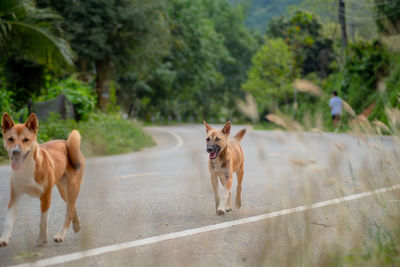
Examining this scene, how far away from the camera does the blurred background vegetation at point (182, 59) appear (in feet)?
52.2

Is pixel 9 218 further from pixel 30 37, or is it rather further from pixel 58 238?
pixel 30 37

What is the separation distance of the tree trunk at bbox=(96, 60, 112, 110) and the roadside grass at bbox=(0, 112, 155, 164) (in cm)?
683

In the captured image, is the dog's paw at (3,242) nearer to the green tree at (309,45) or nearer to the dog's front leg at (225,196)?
the dog's front leg at (225,196)

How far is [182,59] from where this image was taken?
52.0 metres

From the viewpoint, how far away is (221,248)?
4918 mm

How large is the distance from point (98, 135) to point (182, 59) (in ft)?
114

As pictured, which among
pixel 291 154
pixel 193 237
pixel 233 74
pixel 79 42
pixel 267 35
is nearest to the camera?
pixel 291 154

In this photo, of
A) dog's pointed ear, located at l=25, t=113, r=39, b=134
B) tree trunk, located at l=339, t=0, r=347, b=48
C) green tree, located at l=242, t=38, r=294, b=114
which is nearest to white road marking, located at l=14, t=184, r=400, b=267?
dog's pointed ear, located at l=25, t=113, r=39, b=134

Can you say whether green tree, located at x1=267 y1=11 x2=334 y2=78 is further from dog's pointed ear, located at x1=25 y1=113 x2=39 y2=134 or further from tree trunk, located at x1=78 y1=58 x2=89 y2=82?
dog's pointed ear, located at x1=25 y1=113 x2=39 y2=134

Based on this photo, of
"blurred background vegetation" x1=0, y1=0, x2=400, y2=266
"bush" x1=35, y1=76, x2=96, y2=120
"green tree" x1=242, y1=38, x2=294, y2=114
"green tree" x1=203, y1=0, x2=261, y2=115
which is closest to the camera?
"blurred background vegetation" x1=0, y1=0, x2=400, y2=266

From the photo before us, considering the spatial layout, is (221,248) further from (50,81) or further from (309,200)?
(50,81)

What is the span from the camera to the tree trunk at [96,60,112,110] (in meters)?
29.9

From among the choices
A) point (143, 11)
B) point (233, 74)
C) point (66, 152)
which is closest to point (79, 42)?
point (143, 11)

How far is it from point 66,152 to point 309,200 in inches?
118
